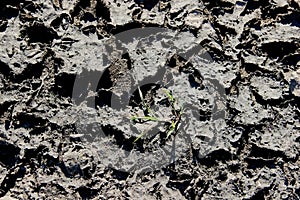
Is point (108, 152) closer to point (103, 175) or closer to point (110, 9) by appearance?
point (103, 175)

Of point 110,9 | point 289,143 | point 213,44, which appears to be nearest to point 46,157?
point 110,9

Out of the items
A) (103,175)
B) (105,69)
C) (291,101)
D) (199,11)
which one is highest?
(199,11)

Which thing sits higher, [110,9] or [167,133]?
[110,9]

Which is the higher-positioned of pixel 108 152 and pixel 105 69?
pixel 105 69

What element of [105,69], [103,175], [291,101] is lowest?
[103,175]

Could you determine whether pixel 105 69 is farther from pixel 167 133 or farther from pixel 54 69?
pixel 167 133

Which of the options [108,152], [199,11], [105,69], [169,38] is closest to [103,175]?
[108,152]
